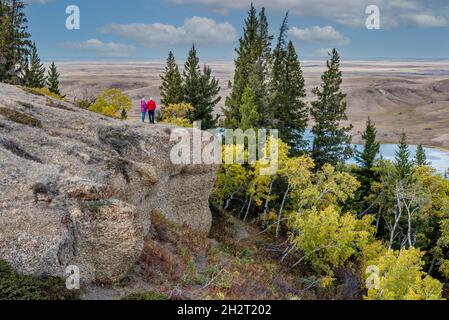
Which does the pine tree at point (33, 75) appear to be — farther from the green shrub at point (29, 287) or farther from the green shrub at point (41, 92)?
the green shrub at point (29, 287)

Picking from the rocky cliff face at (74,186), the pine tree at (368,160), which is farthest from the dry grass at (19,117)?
the pine tree at (368,160)

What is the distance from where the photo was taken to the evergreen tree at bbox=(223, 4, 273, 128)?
5900cm

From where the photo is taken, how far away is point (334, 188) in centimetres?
3712

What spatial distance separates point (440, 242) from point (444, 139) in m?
126

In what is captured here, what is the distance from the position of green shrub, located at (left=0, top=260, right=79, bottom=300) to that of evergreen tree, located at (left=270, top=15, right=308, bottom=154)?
46.4 m

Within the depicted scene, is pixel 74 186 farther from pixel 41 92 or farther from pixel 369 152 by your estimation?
pixel 369 152

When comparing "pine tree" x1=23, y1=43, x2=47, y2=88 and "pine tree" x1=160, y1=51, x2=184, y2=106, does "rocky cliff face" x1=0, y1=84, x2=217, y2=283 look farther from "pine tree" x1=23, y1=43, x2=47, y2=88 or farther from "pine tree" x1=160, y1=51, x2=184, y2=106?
"pine tree" x1=23, y1=43, x2=47, y2=88

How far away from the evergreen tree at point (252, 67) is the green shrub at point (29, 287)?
43.3 meters

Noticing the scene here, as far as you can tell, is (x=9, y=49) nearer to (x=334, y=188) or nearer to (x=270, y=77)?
(x=270, y=77)

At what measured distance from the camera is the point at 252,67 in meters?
61.8

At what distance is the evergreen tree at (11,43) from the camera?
2395 inches

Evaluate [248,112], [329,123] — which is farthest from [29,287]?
[329,123]
